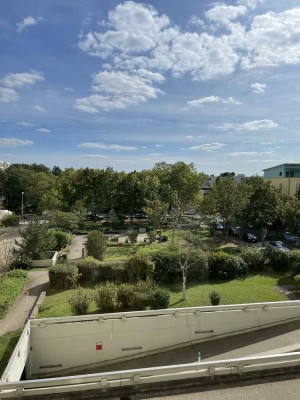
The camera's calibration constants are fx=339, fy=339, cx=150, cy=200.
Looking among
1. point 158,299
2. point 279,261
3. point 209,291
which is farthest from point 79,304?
point 279,261

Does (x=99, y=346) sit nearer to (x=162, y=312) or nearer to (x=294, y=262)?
(x=162, y=312)

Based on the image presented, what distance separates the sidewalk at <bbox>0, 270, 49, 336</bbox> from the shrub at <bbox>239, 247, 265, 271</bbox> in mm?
12354

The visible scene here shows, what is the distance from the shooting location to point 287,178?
48.7 m

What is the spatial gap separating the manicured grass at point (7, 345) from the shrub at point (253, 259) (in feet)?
46.6

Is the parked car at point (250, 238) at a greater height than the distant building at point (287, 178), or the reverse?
the distant building at point (287, 178)

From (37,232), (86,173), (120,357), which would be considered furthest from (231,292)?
(86,173)

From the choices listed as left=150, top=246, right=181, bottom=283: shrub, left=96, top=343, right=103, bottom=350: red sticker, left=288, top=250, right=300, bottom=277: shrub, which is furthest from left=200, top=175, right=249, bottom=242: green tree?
left=96, top=343, right=103, bottom=350: red sticker

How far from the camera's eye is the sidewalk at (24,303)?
13914 mm

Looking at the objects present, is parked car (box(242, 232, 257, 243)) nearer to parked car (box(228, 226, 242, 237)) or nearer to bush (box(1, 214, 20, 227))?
parked car (box(228, 226, 242, 237))

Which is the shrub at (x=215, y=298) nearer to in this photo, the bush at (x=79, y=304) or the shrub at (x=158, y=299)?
the shrub at (x=158, y=299)

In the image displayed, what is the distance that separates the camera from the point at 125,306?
15211 mm

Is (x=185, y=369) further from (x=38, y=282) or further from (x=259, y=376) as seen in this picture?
(x=38, y=282)

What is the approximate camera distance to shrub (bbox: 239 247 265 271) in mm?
21781

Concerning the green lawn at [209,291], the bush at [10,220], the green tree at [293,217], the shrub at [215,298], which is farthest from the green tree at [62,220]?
the shrub at [215,298]
